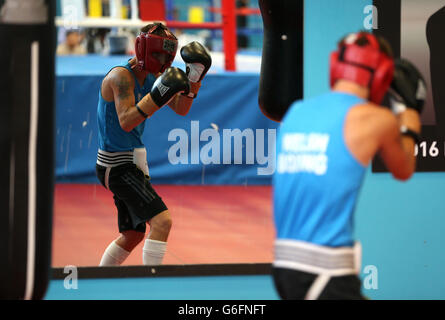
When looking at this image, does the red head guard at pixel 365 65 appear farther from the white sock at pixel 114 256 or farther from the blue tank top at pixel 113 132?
the white sock at pixel 114 256

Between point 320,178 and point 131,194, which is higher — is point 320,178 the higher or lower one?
the higher one

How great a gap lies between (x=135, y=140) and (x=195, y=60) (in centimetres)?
55

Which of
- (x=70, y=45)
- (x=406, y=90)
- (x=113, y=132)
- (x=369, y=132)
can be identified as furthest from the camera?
(x=70, y=45)

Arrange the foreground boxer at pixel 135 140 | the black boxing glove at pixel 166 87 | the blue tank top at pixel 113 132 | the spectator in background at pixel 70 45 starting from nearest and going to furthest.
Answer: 1. the black boxing glove at pixel 166 87
2. the foreground boxer at pixel 135 140
3. the blue tank top at pixel 113 132
4. the spectator in background at pixel 70 45

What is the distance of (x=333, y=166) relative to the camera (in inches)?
83.6

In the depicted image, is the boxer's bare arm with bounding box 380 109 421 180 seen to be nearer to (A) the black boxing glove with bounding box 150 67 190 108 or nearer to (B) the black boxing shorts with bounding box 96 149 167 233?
(A) the black boxing glove with bounding box 150 67 190 108

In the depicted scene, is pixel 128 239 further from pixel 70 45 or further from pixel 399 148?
pixel 70 45

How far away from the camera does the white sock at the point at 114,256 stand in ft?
12.3

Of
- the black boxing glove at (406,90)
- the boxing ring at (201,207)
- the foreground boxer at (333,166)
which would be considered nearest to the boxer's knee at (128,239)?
the boxing ring at (201,207)

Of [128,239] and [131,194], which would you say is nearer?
[131,194]

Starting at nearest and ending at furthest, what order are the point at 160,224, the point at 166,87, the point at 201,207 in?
the point at 166,87, the point at 160,224, the point at 201,207

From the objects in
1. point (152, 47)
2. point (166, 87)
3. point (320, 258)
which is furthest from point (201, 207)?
point (320, 258)

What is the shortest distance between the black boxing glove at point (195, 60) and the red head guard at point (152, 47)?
0.07 meters
